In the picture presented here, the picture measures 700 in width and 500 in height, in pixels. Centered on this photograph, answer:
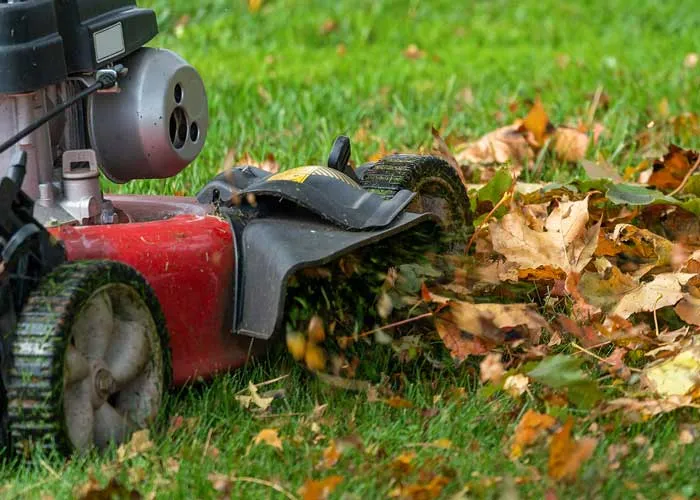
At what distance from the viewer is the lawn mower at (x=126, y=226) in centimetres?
185

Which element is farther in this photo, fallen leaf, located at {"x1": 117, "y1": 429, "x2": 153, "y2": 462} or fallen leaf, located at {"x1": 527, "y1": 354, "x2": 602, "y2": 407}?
fallen leaf, located at {"x1": 527, "y1": 354, "x2": 602, "y2": 407}

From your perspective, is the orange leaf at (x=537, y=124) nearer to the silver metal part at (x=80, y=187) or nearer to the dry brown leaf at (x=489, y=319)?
the dry brown leaf at (x=489, y=319)

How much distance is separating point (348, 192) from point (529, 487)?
70 centimetres

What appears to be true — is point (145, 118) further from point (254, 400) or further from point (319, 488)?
point (319, 488)

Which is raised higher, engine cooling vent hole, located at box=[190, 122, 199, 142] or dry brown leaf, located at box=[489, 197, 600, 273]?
engine cooling vent hole, located at box=[190, 122, 199, 142]

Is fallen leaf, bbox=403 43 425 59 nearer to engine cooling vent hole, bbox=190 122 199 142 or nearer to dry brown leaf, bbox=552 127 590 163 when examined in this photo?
dry brown leaf, bbox=552 127 590 163

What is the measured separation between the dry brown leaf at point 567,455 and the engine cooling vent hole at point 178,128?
3.16ft

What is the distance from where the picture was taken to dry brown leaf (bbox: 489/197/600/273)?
2598 millimetres

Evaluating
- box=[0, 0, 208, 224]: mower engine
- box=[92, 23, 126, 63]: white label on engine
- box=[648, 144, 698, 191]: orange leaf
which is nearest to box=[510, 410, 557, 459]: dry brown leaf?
box=[0, 0, 208, 224]: mower engine

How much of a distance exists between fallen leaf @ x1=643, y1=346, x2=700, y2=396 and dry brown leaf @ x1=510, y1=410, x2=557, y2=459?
10.1 inches

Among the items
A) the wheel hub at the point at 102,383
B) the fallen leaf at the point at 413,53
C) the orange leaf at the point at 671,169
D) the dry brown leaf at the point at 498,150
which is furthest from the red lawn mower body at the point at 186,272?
the fallen leaf at the point at 413,53

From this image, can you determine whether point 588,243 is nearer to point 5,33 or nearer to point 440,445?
point 440,445

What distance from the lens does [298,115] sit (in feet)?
13.4

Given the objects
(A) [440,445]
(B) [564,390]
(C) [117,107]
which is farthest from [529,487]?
(C) [117,107]
